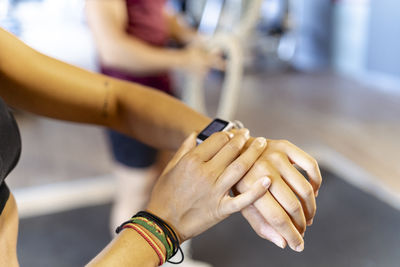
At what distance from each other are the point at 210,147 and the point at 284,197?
0.09 meters

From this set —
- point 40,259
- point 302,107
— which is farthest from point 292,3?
point 40,259

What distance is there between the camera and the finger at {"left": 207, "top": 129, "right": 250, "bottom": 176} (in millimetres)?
458

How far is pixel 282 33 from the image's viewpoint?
18.3 ft

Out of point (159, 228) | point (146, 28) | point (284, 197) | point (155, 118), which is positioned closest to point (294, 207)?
point (284, 197)

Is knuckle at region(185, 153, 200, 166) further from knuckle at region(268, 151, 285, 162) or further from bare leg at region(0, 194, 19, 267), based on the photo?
bare leg at region(0, 194, 19, 267)

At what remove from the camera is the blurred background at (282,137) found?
1.74 m

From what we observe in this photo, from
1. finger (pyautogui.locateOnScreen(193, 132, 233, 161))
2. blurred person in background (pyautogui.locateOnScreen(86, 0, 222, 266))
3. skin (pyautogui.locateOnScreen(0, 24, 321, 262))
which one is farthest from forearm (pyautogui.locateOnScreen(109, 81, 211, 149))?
blurred person in background (pyautogui.locateOnScreen(86, 0, 222, 266))

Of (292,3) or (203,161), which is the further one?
(292,3)

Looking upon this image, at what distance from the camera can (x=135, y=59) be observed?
1131mm

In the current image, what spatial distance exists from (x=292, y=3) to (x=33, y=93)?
215 inches

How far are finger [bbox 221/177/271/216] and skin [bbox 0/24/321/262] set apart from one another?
1 cm

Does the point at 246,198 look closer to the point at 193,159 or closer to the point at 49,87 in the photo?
the point at 193,159

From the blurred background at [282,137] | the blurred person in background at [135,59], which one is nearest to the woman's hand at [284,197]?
the blurred background at [282,137]

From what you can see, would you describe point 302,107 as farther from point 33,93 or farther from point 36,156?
point 33,93
